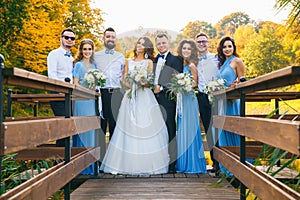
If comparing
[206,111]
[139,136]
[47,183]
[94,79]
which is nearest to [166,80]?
[206,111]

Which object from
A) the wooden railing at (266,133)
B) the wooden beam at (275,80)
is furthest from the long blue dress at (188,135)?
the wooden beam at (275,80)

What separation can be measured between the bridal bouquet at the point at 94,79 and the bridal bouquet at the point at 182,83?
774 mm

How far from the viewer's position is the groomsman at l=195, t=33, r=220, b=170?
5.58 meters

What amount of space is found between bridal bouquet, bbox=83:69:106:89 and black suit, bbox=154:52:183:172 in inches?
27.3

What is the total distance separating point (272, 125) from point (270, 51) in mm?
25487

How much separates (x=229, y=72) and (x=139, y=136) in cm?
125

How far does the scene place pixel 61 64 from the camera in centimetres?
559

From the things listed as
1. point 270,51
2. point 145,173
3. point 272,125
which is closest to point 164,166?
point 145,173

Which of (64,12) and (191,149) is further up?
(64,12)

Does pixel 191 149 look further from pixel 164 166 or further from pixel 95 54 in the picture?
pixel 95 54

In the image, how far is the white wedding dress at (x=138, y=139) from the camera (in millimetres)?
5305

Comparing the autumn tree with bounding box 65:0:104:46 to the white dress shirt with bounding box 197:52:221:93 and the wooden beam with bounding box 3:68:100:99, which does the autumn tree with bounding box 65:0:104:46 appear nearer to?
the white dress shirt with bounding box 197:52:221:93

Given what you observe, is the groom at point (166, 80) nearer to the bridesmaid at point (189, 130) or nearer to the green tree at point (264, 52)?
the bridesmaid at point (189, 130)

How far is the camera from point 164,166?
534cm
